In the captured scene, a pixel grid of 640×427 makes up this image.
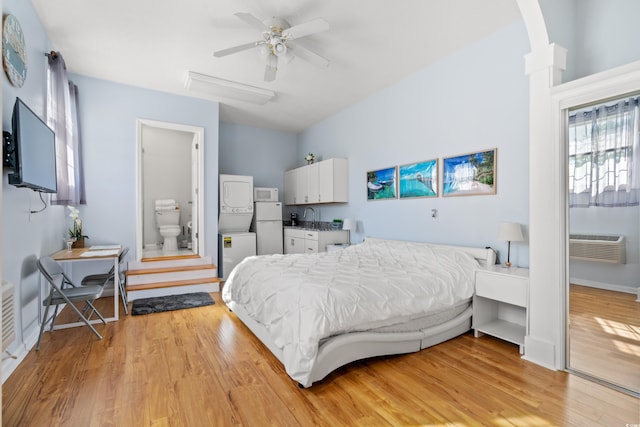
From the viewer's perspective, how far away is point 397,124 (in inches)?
168

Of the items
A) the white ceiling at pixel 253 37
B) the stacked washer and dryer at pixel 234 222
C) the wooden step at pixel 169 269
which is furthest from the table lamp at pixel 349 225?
the wooden step at pixel 169 269

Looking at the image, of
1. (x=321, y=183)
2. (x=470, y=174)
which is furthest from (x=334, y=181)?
(x=470, y=174)

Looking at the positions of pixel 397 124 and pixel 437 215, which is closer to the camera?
pixel 437 215

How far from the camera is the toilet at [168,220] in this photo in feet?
19.1

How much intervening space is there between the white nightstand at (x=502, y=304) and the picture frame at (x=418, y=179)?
1218 mm

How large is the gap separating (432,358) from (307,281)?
1.18m

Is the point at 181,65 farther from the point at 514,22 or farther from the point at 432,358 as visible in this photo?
the point at 432,358

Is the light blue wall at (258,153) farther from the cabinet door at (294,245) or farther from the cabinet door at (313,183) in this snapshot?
the cabinet door at (313,183)

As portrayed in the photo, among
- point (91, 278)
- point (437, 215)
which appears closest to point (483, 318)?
point (437, 215)

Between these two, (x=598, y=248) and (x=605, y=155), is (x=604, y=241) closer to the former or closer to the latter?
(x=598, y=248)

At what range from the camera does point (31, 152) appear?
92.0 inches

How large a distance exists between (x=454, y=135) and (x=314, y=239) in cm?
263

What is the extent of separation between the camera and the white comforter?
2074 millimetres

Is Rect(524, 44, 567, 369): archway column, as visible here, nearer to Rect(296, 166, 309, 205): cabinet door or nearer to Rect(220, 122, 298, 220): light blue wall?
Rect(296, 166, 309, 205): cabinet door
